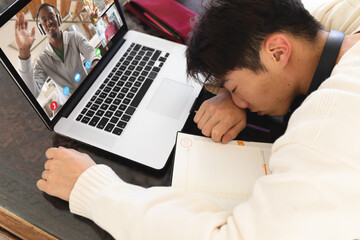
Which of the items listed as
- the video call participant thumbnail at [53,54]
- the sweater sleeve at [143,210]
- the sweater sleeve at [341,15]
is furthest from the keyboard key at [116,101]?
the sweater sleeve at [341,15]

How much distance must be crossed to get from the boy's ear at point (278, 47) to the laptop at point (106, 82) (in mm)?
237

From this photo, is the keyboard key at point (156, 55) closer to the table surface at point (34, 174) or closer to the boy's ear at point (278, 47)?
the table surface at point (34, 174)

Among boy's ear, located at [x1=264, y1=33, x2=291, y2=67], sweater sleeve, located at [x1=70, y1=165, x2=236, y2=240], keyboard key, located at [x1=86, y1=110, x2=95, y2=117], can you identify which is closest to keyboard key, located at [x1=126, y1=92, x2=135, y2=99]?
keyboard key, located at [x1=86, y1=110, x2=95, y2=117]

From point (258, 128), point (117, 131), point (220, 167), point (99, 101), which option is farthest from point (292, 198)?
point (99, 101)

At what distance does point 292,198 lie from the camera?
0.44 metres

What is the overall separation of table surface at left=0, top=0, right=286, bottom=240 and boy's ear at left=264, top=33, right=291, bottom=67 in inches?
7.4

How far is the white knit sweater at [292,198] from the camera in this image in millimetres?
434

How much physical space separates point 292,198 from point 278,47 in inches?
13.2

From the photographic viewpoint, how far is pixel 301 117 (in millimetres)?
509

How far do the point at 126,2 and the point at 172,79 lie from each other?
0.39 metres

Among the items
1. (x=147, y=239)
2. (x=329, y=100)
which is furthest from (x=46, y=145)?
(x=329, y=100)

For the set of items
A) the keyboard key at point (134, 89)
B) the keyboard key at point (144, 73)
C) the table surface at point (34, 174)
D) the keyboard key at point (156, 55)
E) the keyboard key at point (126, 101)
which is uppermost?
the keyboard key at point (156, 55)

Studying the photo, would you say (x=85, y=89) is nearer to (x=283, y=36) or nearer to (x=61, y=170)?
(x=61, y=170)

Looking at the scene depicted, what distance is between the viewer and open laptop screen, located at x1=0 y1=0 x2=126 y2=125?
1.95 feet
